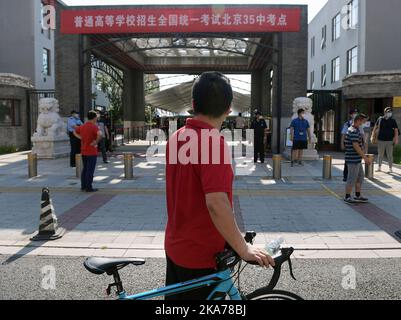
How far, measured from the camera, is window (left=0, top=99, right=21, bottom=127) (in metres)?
21.9

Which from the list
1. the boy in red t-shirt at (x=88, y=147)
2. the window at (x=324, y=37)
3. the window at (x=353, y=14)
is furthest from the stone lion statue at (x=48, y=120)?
the window at (x=324, y=37)

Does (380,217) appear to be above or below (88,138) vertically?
below

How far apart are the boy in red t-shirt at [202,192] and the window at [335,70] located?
2967 centimetres

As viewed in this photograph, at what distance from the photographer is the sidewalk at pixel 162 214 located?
19.9ft

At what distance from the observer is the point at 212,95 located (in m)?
2.33

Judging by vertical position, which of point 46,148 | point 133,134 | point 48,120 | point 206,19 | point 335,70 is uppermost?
point 206,19

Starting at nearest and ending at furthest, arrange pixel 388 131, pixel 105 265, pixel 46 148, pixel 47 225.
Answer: pixel 105 265, pixel 47 225, pixel 388 131, pixel 46 148

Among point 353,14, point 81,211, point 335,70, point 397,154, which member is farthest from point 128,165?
point 335,70

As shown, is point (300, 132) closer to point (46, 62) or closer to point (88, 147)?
point (88, 147)

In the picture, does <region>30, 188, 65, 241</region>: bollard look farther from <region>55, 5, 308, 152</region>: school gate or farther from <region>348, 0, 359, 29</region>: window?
<region>348, 0, 359, 29</region>: window

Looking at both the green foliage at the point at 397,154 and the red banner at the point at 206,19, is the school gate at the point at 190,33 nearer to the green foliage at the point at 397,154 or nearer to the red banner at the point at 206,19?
the red banner at the point at 206,19

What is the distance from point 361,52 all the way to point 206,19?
38.7 ft

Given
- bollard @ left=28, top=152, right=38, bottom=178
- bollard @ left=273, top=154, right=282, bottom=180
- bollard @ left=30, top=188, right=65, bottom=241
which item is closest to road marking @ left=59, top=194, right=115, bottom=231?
bollard @ left=30, top=188, right=65, bottom=241

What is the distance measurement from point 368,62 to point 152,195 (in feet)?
62.9
